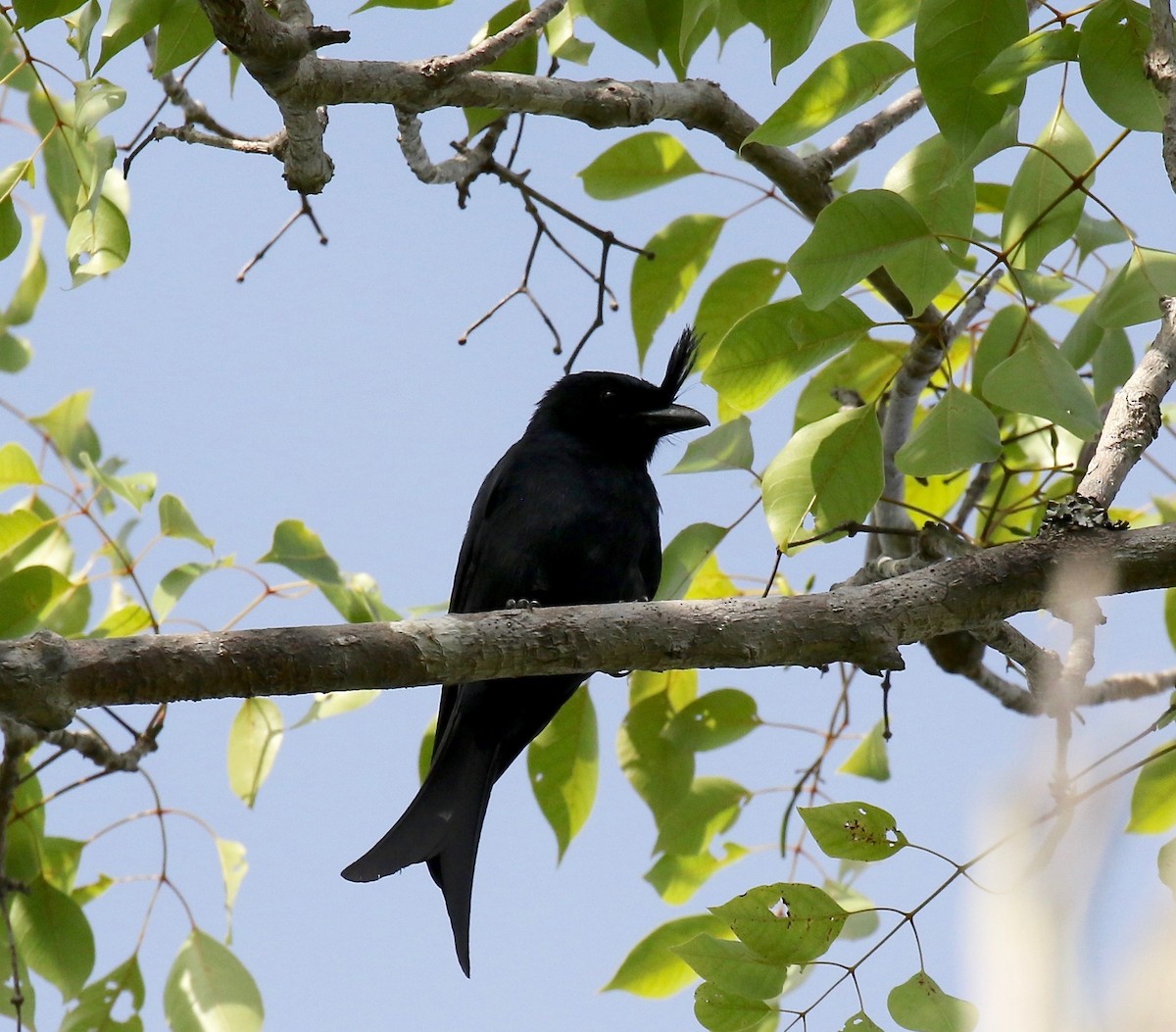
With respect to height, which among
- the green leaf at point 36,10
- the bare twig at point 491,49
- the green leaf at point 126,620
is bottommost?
the green leaf at point 126,620

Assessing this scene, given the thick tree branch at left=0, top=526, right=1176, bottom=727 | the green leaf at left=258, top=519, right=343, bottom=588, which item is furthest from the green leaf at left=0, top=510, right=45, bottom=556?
the thick tree branch at left=0, top=526, right=1176, bottom=727

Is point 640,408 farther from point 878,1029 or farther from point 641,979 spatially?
point 878,1029

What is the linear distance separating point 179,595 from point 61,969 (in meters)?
1.02

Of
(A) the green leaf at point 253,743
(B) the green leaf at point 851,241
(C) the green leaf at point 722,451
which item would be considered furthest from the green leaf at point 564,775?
(B) the green leaf at point 851,241

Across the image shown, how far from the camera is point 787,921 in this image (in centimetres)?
212

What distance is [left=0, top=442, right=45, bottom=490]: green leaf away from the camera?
369 centimetres

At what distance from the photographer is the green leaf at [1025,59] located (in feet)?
6.84

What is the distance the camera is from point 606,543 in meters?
4.20

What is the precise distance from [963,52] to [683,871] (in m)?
2.36

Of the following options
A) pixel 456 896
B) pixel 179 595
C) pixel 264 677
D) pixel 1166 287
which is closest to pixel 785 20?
pixel 1166 287

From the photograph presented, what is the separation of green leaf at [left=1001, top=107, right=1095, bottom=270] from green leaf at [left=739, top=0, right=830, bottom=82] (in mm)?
521

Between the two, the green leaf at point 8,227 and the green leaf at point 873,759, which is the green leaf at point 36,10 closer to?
the green leaf at point 8,227

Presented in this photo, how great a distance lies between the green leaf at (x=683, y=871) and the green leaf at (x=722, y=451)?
1148mm

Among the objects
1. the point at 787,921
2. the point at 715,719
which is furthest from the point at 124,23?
the point at 715,719
